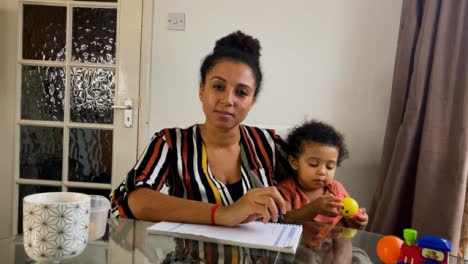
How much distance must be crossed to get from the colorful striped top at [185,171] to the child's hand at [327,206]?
18 cm

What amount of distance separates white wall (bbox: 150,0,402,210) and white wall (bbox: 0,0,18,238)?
886mm

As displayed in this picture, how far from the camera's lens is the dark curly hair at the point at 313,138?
1383 mm

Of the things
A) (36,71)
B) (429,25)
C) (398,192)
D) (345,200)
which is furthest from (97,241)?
(36,71)

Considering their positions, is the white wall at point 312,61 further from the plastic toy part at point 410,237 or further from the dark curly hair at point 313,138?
the plastic toy part at point 410,237

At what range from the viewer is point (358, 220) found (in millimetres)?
1178

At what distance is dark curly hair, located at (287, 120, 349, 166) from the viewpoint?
4.54 feet

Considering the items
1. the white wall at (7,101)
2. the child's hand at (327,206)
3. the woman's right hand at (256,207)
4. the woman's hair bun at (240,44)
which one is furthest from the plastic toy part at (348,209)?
the white wall at (7,101)

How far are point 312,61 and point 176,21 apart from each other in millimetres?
751

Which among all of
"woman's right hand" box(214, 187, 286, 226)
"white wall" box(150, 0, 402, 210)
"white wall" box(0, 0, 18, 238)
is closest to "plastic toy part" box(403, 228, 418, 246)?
"woman's right hand" box(214, 187, 286, 226)

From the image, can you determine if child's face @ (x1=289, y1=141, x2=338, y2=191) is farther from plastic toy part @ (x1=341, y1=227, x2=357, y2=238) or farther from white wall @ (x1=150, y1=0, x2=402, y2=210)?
white wall @ (x1=150, y1=0, x2=402, y2=210)

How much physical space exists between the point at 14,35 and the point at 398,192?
2195 millimetres

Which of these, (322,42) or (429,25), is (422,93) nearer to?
(429,25)

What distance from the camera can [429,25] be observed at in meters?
1.62

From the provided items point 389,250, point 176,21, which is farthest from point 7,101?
point 389,250
